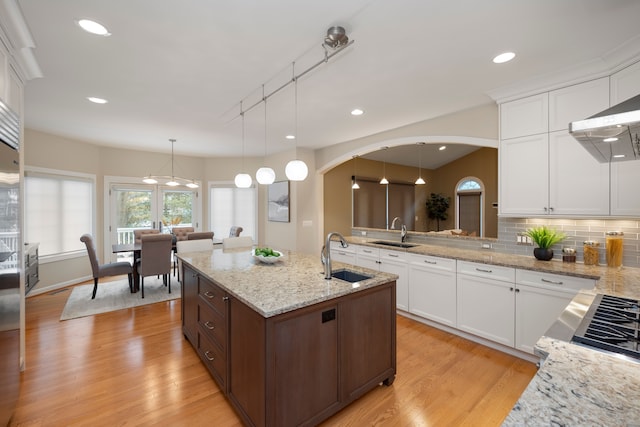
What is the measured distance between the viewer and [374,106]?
335 cm

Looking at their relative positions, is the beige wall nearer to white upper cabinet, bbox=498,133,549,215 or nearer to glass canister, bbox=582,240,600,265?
white upper cabinet, bbox=498,133,549,215

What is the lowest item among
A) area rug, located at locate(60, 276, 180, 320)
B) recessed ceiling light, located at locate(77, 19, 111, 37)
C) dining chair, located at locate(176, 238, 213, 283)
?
area rug, located at locate(60, 276, 180, 320)

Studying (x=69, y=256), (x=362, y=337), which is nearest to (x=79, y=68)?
(x=362, y=337)

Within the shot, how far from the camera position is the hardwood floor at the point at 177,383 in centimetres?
197

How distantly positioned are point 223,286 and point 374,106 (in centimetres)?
259

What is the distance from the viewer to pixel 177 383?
235 cm

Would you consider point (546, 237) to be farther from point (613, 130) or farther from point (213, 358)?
point (213, 358)

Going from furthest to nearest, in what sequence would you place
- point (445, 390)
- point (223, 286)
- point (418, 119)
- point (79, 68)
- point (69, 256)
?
point (69, 256), point (418, 119), point (79, 68), point (445, 390), point (223, 286)

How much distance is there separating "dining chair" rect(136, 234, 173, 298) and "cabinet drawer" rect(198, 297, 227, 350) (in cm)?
232

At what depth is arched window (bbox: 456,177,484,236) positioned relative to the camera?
13.4ft

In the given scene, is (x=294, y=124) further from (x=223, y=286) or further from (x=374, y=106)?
(x=223, y=286)

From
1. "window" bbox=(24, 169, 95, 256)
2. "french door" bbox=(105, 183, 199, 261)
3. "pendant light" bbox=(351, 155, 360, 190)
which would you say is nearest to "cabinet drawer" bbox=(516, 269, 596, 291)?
"pendant light" bbox=(351, 155, 360, 190)

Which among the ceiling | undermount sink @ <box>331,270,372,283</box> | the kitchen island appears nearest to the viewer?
the kitchen island

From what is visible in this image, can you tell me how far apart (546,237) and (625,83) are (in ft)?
4.59
